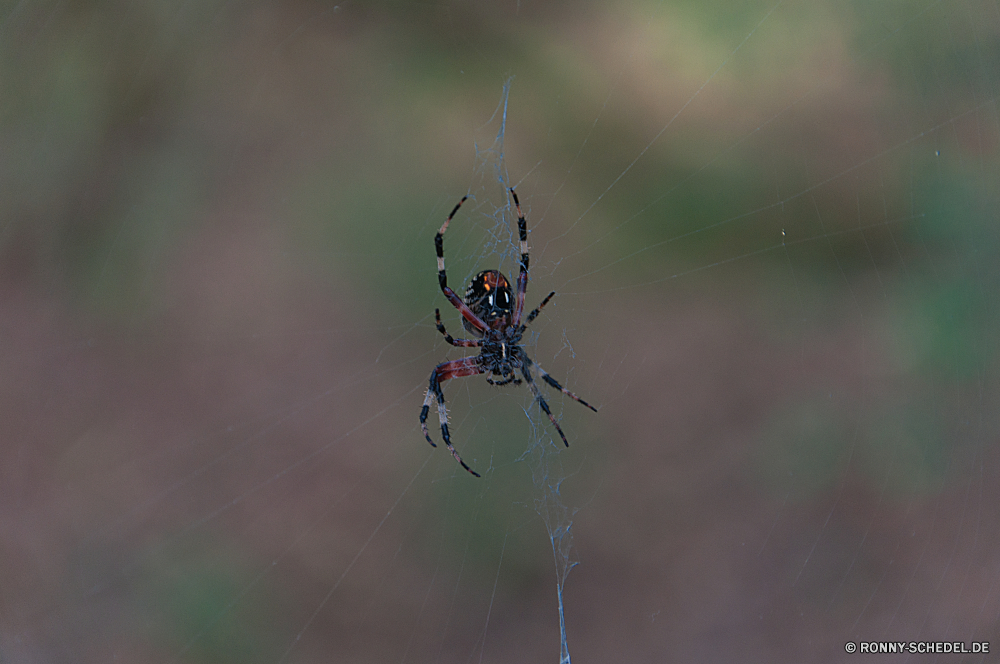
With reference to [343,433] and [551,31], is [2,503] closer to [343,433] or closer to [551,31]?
[343,433]

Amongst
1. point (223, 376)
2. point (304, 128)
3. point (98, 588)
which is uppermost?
point (304, 128)

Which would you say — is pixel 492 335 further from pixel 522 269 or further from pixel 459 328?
pixel 459 328

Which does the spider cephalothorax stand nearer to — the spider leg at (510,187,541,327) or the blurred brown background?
the spider leg at (510,187,541,327)

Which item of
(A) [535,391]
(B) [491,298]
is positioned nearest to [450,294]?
(B) [491,298]

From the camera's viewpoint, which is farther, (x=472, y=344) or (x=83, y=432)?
(x=83, y=432)

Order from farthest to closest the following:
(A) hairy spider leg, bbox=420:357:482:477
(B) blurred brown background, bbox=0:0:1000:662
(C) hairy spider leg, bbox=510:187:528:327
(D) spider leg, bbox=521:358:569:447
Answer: (B) blurred brown background, bbox=0:0:1000:662 → (A) hairy spider leg, bbox=420:357:482:477 → (D) spider leg, bbox=521:358:569:447 → (C) hairy spider leg, bbox=510:187:528:327

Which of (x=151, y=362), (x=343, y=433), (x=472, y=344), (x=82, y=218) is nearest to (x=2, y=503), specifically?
(x=151, y=362)

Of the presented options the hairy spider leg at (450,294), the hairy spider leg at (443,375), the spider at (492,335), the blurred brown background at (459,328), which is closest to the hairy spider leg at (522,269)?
the spider at (492,335)

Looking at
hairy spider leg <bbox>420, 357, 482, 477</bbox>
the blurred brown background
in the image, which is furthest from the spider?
the blurred brown background
